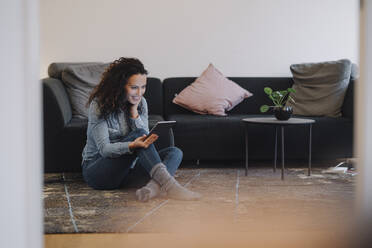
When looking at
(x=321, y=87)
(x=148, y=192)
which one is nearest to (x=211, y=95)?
(x=321, y=87)

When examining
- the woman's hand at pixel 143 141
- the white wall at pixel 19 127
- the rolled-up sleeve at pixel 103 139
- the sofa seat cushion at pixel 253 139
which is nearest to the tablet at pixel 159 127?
the woman's hand at pixel 143 141

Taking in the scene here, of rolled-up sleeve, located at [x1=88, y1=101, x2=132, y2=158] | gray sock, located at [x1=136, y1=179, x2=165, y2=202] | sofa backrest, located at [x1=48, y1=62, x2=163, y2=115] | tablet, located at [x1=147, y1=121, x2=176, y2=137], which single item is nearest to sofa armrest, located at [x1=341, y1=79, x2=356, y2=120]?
sofa backrest, located at [x1=48, y1=62, x2=163, y2=115]

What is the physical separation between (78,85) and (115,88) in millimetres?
1109

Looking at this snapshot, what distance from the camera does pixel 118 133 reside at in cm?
309

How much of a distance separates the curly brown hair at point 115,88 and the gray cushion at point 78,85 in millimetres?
958

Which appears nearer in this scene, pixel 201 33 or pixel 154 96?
pixel 154 96

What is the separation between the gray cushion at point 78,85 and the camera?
13.2ft

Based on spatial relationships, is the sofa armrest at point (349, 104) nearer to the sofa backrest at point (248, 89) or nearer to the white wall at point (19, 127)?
the sofa backrest at point (248, 89)

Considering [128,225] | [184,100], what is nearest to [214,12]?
[184,100]

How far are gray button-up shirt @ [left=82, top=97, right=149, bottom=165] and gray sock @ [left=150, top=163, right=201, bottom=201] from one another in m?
0.27

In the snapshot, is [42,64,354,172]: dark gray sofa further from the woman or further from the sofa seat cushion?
the woman

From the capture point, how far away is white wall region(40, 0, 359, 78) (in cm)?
475

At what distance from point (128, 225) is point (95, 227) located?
0.14 m

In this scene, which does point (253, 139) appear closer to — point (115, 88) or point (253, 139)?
point (253, 139)
